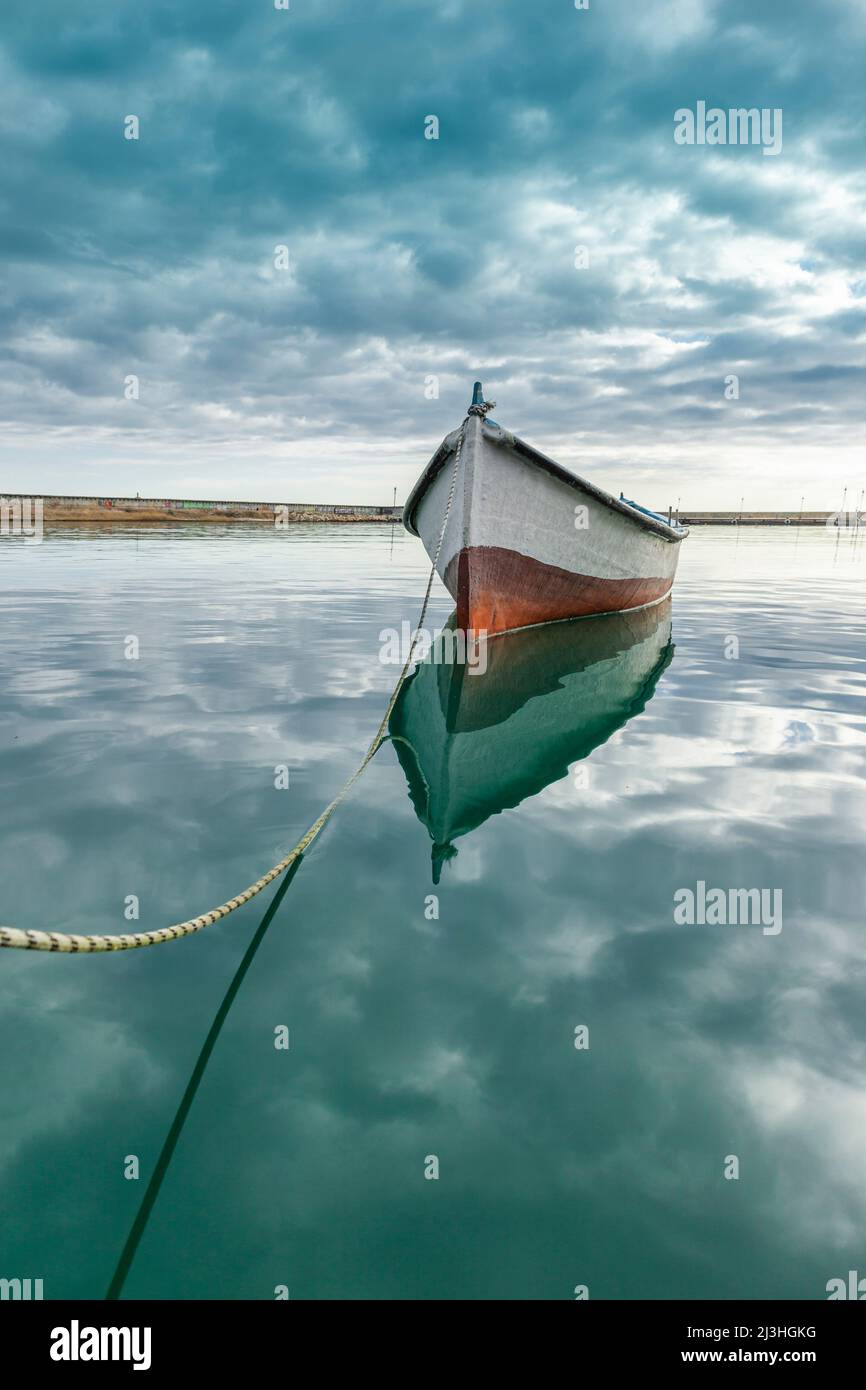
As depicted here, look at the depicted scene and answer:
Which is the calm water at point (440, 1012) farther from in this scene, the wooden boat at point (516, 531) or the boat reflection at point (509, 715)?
the wooden boat at point (516, 531)

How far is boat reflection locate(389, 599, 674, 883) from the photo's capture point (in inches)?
279

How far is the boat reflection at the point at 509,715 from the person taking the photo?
708cm

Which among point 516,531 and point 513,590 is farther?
point 513,590

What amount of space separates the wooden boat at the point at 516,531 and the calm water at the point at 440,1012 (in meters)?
4.36

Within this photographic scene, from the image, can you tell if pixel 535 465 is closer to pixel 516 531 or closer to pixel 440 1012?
pixel 516 531

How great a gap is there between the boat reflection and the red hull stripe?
51 centimetres

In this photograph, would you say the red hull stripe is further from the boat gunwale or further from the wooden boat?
the boat gunwale

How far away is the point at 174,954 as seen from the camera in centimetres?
432

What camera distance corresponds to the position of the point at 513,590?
1399 centimetres

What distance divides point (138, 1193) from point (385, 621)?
14.6m

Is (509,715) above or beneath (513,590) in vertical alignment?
beneath

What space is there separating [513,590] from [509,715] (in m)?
4.77

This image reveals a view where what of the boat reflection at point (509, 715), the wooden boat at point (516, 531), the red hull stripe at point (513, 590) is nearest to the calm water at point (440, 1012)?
the boat reflection at point (509, 715)

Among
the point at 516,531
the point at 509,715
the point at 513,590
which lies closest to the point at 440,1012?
the point at 509,715
